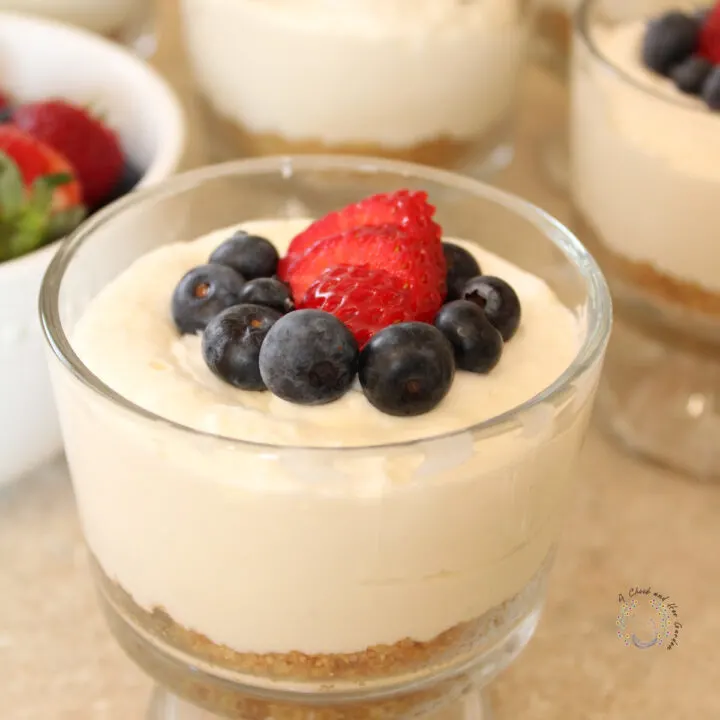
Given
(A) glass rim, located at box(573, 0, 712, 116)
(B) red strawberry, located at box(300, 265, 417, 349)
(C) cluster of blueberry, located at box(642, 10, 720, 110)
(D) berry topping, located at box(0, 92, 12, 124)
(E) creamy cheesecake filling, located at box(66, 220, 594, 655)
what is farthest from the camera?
(D) berry topping, located at box(0, 92, 12, 124)

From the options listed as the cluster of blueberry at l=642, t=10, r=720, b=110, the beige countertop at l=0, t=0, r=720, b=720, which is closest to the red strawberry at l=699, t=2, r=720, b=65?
the cluster of blueberry at l=642, t=10, r=720, b=110

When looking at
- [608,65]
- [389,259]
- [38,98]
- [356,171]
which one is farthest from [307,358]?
[38,98]

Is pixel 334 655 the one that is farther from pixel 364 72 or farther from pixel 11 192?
pixel 364 72

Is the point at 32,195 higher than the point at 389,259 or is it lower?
lower

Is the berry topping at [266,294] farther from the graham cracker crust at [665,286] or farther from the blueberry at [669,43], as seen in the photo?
the blueberry at [669,43]

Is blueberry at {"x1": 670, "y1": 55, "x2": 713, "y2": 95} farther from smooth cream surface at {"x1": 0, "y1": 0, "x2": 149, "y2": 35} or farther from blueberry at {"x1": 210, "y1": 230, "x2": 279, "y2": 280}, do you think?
smooth cream surface at {"x1": 0, "y1": 0, "x2": 149, "y2": 35}
